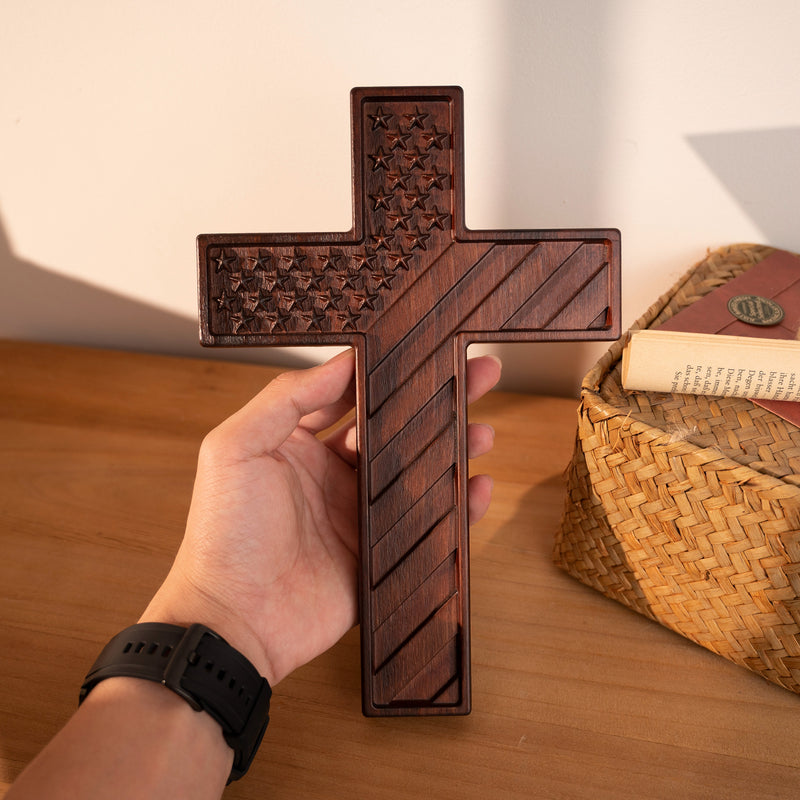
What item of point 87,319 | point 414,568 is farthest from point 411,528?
point 87,319

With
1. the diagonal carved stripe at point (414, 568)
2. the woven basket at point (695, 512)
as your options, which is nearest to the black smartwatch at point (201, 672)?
the diagonal carved stripe at point (414, 568)

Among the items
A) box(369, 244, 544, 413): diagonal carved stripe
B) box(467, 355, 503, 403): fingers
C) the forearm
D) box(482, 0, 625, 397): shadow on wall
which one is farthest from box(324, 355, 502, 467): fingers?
the forearm

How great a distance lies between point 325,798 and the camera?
601 millimetres

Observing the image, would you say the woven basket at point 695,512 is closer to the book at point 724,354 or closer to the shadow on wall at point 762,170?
the book at point 724,354

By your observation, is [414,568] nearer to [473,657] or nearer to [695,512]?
[473,657]

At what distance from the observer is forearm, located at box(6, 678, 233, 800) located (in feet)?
1.68

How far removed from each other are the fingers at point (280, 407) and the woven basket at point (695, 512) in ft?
0.75

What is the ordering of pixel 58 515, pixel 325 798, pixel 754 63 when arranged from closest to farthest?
pixel 325 798 → pixel 754 63 → pixel 58 515

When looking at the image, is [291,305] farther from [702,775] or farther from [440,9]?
[702,775]

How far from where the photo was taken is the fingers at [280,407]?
656 mm

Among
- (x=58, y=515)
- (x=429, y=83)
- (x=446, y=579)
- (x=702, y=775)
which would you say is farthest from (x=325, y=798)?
(x=429, y=83)

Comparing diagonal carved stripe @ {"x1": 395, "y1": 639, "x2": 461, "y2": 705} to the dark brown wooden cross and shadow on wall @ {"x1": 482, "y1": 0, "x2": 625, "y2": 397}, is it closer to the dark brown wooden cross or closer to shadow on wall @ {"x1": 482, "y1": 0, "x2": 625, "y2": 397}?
the dark brown wooden cross

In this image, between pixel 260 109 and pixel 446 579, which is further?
pixel 260 109

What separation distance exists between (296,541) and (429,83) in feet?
1.62
